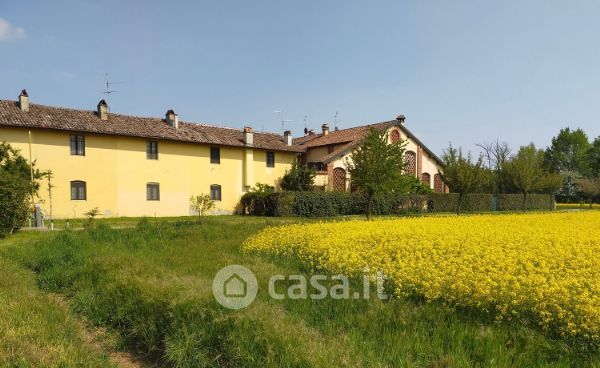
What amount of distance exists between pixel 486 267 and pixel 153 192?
956 inches

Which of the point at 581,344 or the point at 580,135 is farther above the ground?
the point at 580,135

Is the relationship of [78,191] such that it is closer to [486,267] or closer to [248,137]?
[248,137]

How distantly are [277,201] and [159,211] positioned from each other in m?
8.45

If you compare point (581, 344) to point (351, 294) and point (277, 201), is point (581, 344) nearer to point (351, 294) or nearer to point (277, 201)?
point (351, 294)

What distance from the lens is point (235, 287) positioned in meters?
6.19

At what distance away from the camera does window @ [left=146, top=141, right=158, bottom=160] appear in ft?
86.5

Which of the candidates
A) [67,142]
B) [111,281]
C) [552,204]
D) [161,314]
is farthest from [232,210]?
[552,204]

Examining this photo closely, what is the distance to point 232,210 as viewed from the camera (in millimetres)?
29688

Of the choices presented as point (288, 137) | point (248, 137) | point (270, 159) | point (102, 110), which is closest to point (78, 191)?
point (102, 110)

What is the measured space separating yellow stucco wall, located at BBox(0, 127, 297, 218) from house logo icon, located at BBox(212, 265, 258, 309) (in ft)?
62.8

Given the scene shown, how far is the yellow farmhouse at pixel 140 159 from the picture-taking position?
22.7m

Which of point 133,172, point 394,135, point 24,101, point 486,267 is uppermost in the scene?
point 24,101

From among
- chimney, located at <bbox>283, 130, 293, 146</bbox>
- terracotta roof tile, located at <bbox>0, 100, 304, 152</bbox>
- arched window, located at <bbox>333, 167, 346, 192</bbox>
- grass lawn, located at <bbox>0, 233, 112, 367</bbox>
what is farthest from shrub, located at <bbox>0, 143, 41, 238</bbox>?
chimney, located at <bbox>283, 130, 293, 146</bbox>

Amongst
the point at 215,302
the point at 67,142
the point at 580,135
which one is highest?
Result: the point at 580,135
